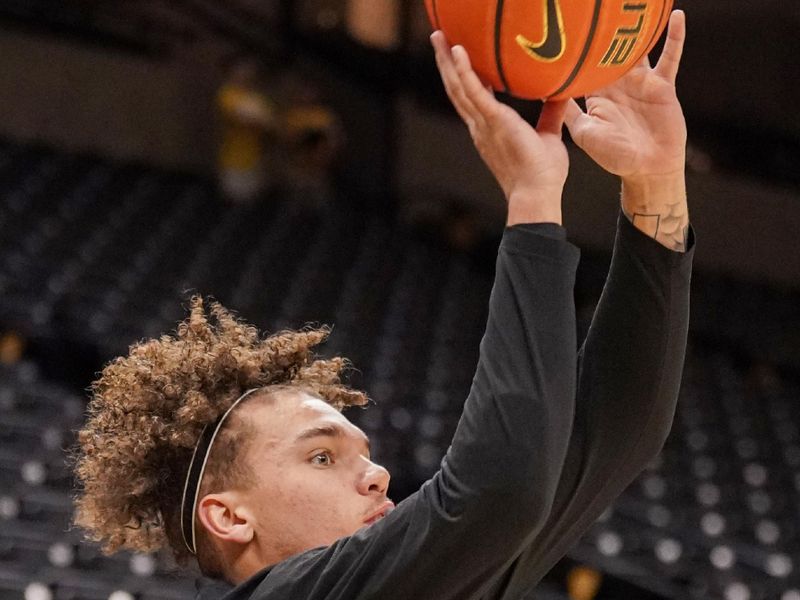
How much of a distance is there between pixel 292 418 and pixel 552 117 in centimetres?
47

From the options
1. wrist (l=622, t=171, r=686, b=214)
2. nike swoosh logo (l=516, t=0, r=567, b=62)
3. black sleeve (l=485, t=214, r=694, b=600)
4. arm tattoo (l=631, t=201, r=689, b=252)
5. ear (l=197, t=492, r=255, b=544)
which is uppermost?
nike swoosh logo (l=516, t=0, r=567, b=62)

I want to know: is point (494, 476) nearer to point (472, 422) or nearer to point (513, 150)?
point (472, 422)

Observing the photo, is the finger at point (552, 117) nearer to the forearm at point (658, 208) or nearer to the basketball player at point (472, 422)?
the basketball player at point (472, 422)

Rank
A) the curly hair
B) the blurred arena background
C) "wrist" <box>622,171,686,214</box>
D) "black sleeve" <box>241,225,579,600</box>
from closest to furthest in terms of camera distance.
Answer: "black sleeve" <box>241,225,579,600</box>, "wrist" <box>622,171,686,214</box>, the curly hair, the blurred arena background

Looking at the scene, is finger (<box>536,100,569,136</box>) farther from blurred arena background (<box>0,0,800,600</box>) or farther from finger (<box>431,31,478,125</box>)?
blurred arena background (<box>0,0,800,600</box>)

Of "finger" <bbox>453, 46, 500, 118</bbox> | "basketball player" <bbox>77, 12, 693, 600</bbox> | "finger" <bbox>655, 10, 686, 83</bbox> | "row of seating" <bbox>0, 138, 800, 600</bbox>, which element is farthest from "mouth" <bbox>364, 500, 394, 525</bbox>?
"finger" <bbox>655, 10, 686, 83</bbox>

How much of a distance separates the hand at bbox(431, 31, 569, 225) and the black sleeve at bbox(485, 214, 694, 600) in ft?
0.72

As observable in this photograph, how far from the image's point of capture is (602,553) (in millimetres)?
4062

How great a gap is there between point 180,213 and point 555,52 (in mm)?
6208

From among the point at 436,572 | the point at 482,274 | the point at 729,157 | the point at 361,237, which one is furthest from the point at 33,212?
the point at 436,572

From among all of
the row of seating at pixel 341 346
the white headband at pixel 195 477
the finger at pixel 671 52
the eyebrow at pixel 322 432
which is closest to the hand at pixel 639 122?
the finger at pixel 671 52

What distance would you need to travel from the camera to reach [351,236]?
7812 millimetres

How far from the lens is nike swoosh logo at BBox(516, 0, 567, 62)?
1396 mm

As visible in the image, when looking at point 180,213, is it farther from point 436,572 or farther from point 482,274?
point 436,572
